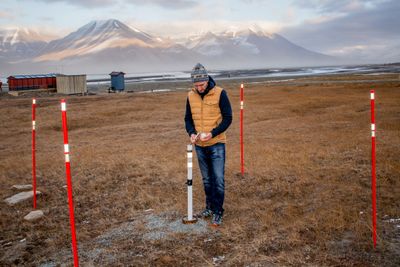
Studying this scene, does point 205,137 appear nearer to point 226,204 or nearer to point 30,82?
point 226,204

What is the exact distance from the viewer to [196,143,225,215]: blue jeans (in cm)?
684

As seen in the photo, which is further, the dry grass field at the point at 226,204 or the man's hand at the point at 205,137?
the man's hand at the point at 205,137

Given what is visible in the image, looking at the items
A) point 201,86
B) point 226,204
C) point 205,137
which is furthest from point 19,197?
point 201,86

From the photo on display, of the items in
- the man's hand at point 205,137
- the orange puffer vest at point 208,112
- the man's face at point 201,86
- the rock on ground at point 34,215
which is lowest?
the rock on ground at point 34,215

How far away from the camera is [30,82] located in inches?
2213

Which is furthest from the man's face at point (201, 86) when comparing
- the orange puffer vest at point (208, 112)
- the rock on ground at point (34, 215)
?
the rock on ground at point (34, 215)

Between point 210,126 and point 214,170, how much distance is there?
81cm

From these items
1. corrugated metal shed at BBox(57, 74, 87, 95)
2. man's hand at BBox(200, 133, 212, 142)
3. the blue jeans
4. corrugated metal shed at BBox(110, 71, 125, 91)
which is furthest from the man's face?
corrugated metal shed at BBox(110, 71, 125, 91)

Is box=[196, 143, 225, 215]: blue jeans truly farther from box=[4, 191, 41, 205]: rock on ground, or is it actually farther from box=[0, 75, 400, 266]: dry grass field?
box=[4, 191, 41, 205]: rock on ground

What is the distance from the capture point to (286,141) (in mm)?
14812

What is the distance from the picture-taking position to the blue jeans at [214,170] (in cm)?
684

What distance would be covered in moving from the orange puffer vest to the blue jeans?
0.15 meters

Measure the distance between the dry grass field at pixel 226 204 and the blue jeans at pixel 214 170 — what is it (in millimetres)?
478

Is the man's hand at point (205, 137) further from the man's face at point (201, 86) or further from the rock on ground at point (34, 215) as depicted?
the rock on ground at point (34, 215)
